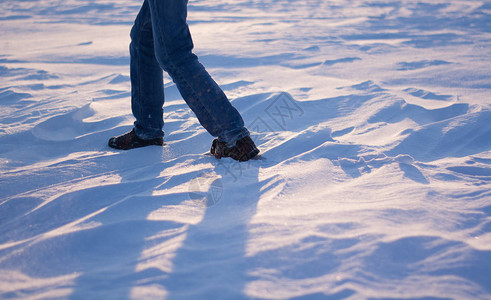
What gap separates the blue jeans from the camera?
1.51 meters

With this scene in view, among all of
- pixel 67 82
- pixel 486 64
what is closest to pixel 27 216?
pixel 67 82

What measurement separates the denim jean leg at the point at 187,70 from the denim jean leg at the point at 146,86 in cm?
23

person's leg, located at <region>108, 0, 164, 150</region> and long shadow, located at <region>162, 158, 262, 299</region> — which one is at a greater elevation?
person's leg, located at <region>108, 0, 164, 150</region>

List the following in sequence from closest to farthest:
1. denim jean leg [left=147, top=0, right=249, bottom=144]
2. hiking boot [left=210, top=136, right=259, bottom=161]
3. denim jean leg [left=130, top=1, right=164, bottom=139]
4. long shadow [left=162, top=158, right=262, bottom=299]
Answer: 1. long shadow [left=162, top=158, right=262, bottom=299]
2. denim jean leg [left=147, top=0, right=249, bottom=144]
3. hiking boot [left=210, top=136, right=259, bottom=161]
4. denim jean leg [left=130, top=1, right=164, bottom=139]

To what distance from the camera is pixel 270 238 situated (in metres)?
1.09

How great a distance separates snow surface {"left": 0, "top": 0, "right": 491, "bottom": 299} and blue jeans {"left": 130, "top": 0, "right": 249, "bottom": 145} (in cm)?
16

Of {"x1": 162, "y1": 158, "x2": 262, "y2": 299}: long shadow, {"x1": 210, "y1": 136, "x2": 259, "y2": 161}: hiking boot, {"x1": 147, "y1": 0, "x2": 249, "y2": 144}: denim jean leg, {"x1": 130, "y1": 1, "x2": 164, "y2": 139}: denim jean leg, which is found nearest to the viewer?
{"x1": 162, "y1": 158, "x2": 262, "y2": 299}: long shadow

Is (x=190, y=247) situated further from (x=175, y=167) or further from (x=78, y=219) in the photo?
(x=175, y=167)

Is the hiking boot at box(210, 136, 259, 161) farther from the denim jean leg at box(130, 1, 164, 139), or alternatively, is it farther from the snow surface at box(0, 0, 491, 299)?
the denim jean leg at box(130, 1, 164, 139)

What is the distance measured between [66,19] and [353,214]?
251 inches

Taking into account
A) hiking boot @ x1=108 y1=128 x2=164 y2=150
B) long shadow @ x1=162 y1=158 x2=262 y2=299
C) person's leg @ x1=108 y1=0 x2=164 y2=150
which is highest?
person's leg @ x1=108 y1=0 x2=164 y2=150

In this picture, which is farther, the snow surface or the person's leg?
the person's leg

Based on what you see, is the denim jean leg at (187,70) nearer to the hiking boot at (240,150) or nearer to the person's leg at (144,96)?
the hiking boot at (240,150)

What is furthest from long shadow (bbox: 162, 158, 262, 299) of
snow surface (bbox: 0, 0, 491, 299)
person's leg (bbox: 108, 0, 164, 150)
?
person's leg (bbox: 108, 0, 164, 150)
